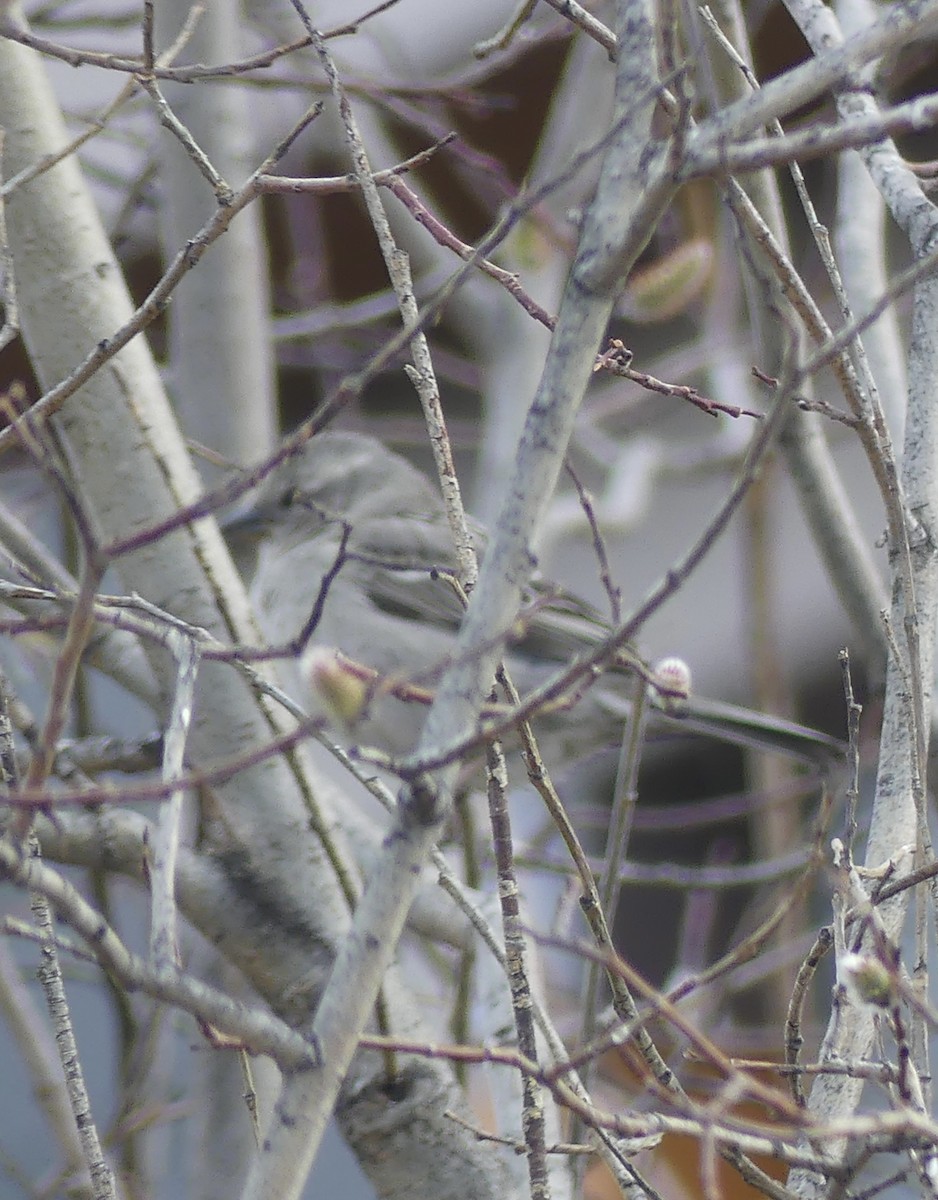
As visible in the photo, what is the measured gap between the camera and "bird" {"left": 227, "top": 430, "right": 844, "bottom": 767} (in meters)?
3.76

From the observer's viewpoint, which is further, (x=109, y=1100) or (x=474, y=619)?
(x=109, y=1100)

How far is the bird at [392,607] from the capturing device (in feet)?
12.3

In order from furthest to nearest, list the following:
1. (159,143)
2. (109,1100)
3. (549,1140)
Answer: (109,1100), (159,143), (549,1140)

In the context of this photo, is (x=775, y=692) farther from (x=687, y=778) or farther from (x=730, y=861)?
(x=687, y=778)

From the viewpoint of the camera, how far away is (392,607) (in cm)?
408

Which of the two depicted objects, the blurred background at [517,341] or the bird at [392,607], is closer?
the blurred background at [517,341]

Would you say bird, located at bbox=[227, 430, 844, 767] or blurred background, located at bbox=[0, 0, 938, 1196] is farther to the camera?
bird, located at bbox=[227, 430, 844, 767]

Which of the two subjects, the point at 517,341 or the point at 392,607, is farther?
the point at 517,341

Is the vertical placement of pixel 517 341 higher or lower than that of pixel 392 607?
higher

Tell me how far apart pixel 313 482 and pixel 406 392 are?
300 cm

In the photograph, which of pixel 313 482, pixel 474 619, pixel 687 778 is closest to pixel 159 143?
pixel 313 482

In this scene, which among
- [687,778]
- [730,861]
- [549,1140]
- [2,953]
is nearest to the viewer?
[549,1140]

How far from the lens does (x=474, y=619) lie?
102cm

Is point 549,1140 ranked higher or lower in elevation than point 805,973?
lower
